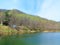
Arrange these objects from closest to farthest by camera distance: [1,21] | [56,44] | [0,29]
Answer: [56,44]
[0,29]
[1,21]

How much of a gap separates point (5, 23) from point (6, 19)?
9.91ft

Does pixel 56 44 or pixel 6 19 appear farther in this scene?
pixel 6 19

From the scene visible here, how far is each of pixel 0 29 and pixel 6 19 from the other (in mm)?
20575

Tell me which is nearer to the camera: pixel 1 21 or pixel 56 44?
pixel 56 44

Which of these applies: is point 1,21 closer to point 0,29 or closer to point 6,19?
point 6,19

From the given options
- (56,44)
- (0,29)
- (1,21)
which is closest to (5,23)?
(1,21)

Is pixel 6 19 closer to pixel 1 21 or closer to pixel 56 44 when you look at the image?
pixel 1 21

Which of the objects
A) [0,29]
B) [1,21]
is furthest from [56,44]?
[1,21]

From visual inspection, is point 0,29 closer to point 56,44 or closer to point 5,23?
point 5,23

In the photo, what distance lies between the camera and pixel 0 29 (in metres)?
86.2

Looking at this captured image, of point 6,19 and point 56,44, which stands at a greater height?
point 6,19

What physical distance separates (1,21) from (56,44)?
6791 centimetres

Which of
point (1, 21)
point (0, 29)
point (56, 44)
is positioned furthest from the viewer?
point (1, 21)
